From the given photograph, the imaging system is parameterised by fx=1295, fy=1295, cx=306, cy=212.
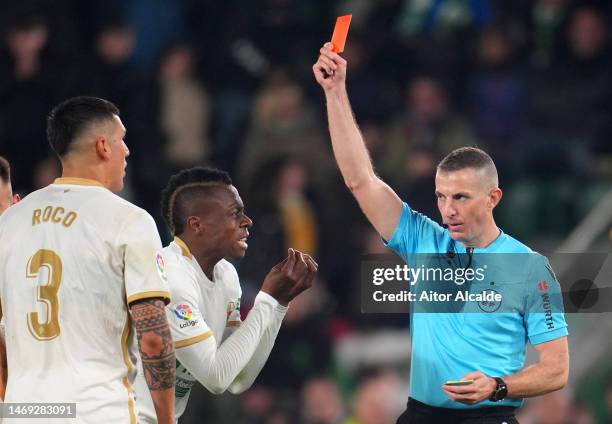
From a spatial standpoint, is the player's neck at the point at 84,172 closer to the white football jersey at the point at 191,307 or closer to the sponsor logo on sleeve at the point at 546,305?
the white football jersey at the point at 191,307

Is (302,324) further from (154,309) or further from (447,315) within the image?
(154,309)

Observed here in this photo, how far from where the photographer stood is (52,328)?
496cm

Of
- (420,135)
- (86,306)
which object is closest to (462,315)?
(86,306)

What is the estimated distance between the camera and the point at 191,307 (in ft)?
18.7

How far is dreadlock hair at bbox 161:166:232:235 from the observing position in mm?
6008

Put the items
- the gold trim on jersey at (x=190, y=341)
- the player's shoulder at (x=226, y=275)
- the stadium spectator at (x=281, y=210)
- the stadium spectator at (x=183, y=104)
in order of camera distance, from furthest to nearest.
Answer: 1. the stadium spectator at (x=183, y=104)
2. the stadium spectator at (x=281, y=210)
3. the player's shoulder at (x=226, y=275)
4. the gold trim on jersey at (x=190, y=341)

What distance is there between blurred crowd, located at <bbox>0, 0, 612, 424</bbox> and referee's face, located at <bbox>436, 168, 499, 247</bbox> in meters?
3.65

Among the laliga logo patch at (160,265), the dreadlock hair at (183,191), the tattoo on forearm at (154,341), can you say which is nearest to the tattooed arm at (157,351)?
the tattoo on forearm at (154,341)

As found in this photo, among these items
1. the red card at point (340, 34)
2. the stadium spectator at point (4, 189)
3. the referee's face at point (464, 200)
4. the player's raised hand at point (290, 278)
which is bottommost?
the player's raised hand at point (290, 278)

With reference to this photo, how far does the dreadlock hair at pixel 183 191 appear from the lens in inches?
237

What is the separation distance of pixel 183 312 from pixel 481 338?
131 centimetres

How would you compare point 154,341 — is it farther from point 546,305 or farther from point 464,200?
point 546,305

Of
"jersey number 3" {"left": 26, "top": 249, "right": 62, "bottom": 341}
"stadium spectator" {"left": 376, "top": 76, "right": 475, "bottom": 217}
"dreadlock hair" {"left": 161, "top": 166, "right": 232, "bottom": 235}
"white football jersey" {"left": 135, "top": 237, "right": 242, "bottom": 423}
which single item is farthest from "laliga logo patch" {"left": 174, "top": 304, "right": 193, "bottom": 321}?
"stadium spectator" {"left": 376, "top": 76, "right": 475, "bottom": 217}

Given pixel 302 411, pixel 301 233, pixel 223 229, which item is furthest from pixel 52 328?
pixel 301 233
